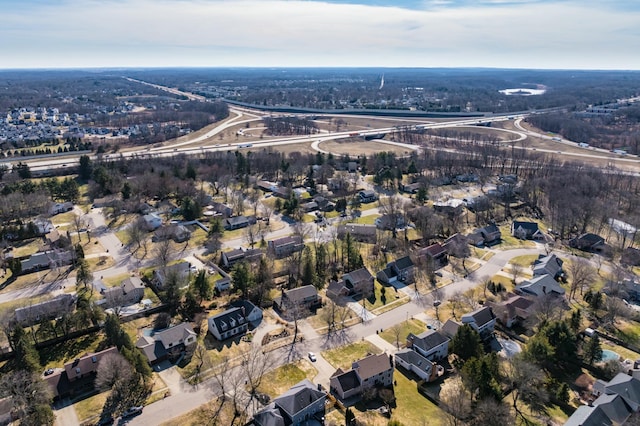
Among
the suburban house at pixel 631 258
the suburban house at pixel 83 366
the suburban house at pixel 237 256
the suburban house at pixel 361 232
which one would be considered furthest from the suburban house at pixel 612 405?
the suburban house at pixel 237 256

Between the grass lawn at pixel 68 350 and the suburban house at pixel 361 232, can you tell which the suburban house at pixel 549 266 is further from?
the grass lawn at pixel 68 350

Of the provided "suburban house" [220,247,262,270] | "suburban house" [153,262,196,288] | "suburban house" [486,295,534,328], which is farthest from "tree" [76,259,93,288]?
"suburban house" [486,295,534,328]

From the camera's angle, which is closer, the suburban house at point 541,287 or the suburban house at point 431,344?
the suburban house at point 431,344

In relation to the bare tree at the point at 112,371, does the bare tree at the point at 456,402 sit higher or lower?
lower

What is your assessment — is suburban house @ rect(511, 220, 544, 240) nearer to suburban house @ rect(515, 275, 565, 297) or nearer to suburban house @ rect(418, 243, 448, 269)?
suburban house @ rect(418, 243, 448, 269)

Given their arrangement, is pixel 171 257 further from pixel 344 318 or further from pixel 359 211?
pixel 359 211

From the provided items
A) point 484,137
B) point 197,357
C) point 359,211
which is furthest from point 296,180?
point 484,137

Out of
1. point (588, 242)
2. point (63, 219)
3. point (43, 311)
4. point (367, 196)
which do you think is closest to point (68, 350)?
point (43, 311)
